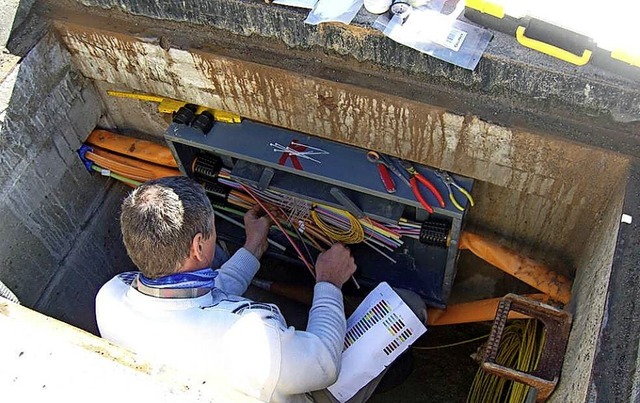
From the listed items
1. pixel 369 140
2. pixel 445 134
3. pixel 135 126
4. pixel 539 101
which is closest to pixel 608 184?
pixel 539 101

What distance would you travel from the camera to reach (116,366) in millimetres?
2002

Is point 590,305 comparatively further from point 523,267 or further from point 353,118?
point 353,118

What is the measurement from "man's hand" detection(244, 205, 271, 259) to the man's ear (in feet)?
2.19

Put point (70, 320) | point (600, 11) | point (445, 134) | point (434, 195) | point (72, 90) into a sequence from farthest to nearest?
point (70, 320), point (72, 90), point (434, 195), point (445, 134), point (600, 11)

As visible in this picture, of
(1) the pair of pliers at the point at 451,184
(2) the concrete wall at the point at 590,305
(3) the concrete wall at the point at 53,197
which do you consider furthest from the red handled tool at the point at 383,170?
(3) the concrete wall at the point at 53,197

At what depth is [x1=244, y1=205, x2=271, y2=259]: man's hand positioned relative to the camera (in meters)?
2.93

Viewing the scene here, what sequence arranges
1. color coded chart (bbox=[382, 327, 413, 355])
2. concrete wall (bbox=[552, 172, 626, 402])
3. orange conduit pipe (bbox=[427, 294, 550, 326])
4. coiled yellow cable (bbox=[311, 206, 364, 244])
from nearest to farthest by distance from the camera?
concrete wall (bbox=[552, 172, 626, 402])
color coded chart (bbox=[382, 327, 413, 355])
coiled yellow cable (bbox=[311, 206, 364, 244])
orange conduit pipe (bbox=[427, 294, 550, 326])

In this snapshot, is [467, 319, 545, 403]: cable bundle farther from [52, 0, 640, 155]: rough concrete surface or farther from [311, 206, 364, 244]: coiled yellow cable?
[52, 0, 640, 155]: rough concrete surface

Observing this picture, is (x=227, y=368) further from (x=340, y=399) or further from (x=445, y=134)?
(x=445, y=134)

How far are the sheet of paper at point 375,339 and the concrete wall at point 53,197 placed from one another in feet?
4.83

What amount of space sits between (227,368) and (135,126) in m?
1.69

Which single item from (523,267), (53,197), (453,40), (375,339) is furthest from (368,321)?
(53,197)

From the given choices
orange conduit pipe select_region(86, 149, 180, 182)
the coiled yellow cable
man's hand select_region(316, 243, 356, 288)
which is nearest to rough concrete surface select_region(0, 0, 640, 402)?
orange conduit pipe select_region(86, 149, 180, 182)

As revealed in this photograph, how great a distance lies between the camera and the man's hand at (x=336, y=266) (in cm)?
275
